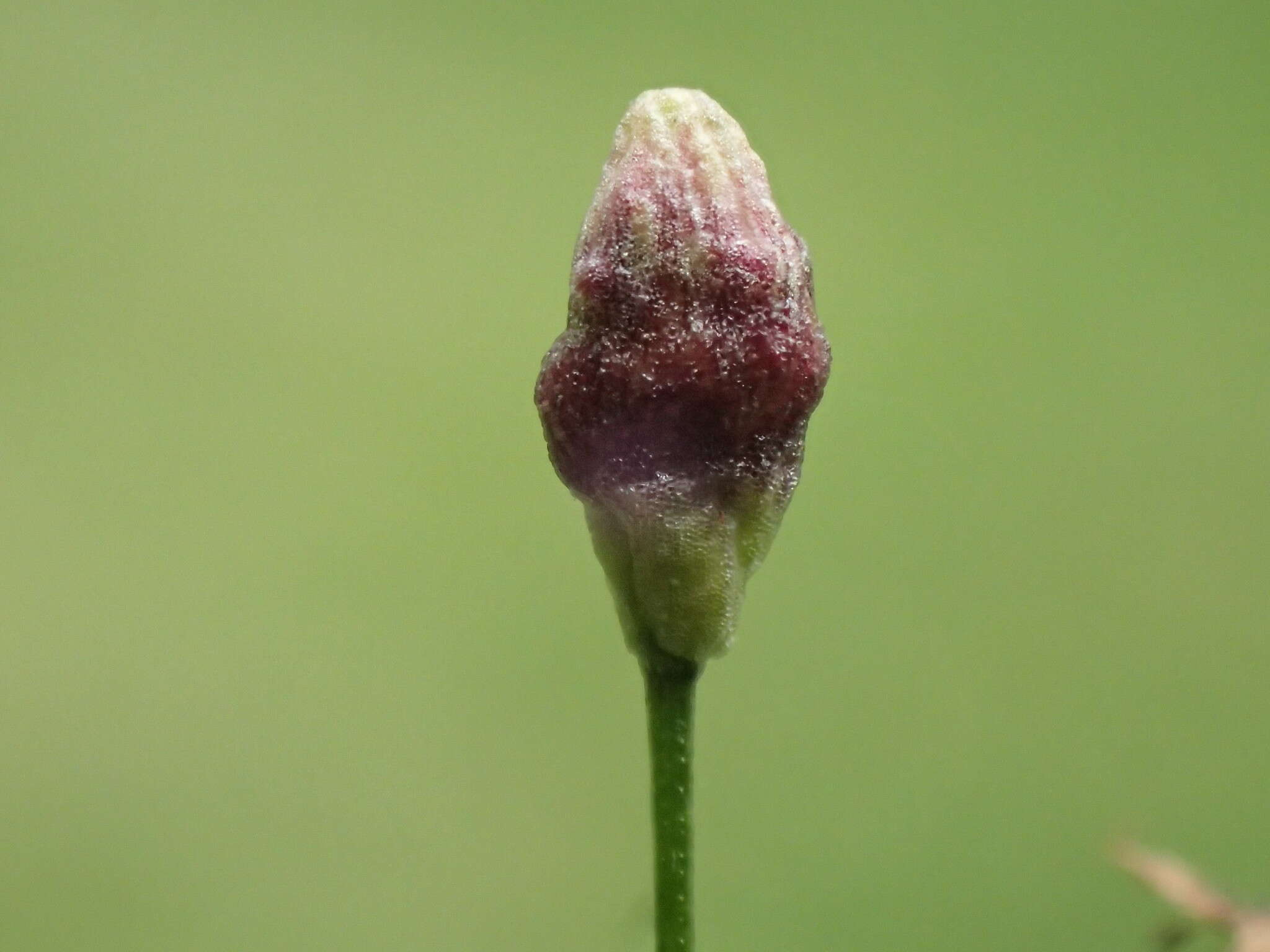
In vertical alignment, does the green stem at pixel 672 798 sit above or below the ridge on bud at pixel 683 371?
below

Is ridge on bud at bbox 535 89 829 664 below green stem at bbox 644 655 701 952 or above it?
above

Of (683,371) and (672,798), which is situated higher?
(683,371)

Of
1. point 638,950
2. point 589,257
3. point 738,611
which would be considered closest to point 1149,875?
point 738,611
